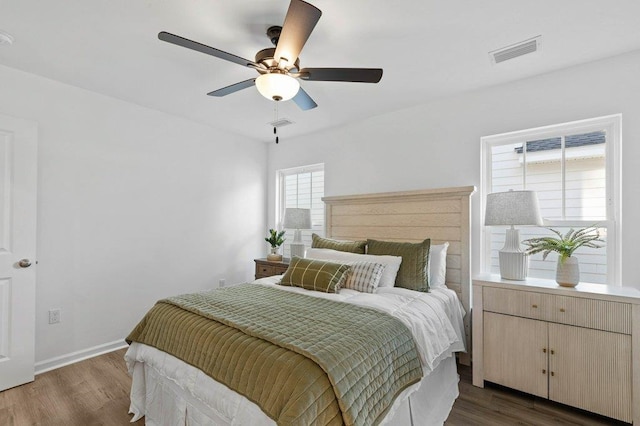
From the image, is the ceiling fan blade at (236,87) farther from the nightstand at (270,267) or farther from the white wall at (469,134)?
the nightstand at (270,267)

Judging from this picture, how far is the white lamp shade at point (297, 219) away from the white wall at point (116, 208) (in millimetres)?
935

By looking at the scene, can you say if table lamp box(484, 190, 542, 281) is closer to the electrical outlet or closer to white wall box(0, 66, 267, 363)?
white wall box(0, 66, 267, 363)

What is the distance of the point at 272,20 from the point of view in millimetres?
1955

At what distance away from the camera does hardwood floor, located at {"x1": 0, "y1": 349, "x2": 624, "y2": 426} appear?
6.72 ft

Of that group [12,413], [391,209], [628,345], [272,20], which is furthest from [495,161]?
[12,413]

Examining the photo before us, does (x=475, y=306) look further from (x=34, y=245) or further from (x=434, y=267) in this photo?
(x=34, y=245)

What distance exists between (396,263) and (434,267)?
15.3 inches

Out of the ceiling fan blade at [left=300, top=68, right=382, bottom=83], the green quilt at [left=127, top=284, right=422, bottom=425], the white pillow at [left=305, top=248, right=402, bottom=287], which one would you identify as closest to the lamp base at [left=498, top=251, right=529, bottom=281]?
the white pillow at [left=305, top=248, right=402, bottom=287]

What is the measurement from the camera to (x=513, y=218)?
7.98 feet

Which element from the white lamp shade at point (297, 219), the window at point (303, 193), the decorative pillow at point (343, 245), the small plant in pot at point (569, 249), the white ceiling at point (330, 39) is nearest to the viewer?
the white ceiling at point (330, 39)

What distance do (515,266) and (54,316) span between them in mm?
3999

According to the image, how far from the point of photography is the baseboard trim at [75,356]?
2.74 meters

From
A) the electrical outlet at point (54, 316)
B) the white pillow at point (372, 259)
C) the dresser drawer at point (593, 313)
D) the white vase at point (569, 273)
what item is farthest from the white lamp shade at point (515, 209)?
the electrical outlet at point (54, 316)

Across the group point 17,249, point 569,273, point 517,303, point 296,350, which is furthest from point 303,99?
point 17,249
